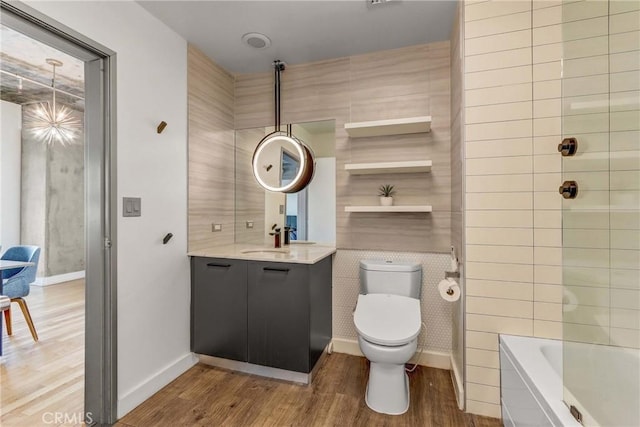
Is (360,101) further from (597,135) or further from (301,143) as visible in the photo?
(597,135)

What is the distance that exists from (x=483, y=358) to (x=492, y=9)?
1.88 metres

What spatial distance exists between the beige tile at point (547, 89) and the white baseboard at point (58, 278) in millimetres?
6036

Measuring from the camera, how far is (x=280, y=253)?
2.15 meters

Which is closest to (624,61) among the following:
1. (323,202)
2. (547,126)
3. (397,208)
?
(547,126)

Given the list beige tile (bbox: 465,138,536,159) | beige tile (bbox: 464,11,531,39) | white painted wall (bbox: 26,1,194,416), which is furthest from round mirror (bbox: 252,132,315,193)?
beige tile (bbox: 464,11,531,39)

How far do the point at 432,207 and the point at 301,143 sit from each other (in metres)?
1.14

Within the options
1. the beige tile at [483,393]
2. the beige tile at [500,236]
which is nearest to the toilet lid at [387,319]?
the beige tile at [483,393]

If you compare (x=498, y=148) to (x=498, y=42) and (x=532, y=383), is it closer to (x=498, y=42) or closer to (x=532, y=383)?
(x=498, y=42)

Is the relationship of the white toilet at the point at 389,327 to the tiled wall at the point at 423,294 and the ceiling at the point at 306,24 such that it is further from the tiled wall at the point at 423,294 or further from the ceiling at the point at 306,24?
the ceiling at the point at 306,24

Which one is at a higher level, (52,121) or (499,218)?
(52,121)

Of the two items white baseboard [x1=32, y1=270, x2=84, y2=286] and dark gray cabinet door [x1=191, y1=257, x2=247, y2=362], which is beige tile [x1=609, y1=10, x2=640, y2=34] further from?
white baseboard [x1=32, y1=270, x2=84, y2=286]

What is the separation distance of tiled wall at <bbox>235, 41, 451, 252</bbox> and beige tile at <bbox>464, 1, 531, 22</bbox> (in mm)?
524

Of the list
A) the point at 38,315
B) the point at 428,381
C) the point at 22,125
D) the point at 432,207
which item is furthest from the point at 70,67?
the point at 428,381

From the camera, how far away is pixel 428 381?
1938 mm
